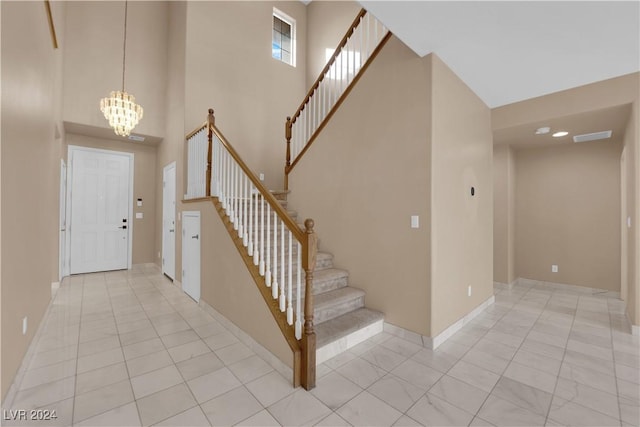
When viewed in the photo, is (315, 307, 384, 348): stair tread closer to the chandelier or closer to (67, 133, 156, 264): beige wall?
the chandelier

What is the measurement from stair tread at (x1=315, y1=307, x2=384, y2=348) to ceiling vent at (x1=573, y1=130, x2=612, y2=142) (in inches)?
156

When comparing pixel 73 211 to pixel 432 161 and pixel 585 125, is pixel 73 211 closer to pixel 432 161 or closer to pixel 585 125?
pixel 432 161

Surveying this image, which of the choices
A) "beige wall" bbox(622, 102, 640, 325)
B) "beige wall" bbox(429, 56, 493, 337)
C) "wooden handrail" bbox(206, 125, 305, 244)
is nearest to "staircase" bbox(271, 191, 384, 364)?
"beige wall" bbox(429, 56, 493, 337)

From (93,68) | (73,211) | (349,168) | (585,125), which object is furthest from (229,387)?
(93,68)

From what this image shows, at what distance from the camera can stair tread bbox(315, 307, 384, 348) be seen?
2483 millimetres

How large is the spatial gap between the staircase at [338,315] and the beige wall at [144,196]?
15.4ft

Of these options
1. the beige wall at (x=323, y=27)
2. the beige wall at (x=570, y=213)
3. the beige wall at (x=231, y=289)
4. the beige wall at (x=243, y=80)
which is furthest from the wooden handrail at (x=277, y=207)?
the beige wall at (x=570, y=213)

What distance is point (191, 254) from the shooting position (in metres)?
4.12

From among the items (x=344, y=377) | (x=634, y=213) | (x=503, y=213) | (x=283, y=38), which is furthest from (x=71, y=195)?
(x=634, y=213)

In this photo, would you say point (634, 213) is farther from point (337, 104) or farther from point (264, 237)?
point (264, 237)

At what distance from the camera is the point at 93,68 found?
5008 mm

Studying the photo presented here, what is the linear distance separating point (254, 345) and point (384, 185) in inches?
81.9

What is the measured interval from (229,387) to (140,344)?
1257 mm

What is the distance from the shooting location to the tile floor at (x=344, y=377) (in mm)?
1791
